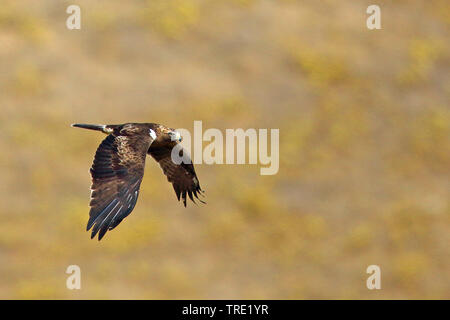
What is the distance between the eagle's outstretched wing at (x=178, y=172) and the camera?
15.5 meters

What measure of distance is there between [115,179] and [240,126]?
21859mm

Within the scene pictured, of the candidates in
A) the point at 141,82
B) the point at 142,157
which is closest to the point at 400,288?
the point at 141,82

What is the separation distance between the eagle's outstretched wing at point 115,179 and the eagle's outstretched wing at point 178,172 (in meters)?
2.13

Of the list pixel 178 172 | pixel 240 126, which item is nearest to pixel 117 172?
pixel 178 172

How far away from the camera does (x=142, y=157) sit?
1302 centimetres

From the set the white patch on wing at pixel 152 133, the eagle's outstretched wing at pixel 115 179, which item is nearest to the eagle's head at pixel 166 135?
the white patch on wing at pixel 152 133

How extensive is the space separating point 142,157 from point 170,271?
19253 mm

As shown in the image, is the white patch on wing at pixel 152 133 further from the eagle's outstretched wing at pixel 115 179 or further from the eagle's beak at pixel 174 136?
the eagle's beak at pixel 174 136

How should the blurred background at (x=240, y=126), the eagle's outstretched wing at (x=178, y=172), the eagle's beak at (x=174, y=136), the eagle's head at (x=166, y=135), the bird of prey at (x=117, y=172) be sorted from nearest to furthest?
the bird of prey at (x=117, y=172)
the eagle's head at (x=166, y=135)
the eagle's beak at (x=174, y=136)
the eagle's outstretched wing at (x=178, y=172)
the blurred background at (x=240, y=126)

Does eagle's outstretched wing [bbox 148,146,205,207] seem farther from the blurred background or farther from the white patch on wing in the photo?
the blurred background

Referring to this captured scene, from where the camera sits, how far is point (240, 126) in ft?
Result: 113

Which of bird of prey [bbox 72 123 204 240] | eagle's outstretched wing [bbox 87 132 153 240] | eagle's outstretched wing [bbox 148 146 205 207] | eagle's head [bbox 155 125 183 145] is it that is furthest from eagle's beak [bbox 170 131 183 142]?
eagle's outstretched wing [bbox 87 132 153 240]

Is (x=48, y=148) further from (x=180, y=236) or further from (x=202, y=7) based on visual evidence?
(x=202, y=7)

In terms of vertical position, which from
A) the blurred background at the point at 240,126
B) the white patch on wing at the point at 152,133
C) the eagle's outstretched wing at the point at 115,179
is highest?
the blurred background at the point at 240,126
